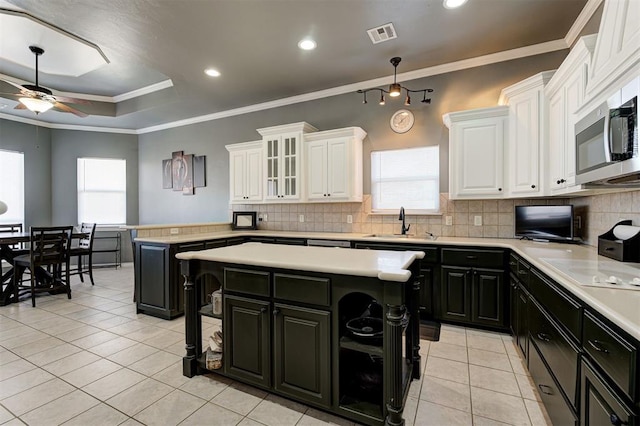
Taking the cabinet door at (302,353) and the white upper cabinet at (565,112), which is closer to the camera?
the cabinet door at (302,353)

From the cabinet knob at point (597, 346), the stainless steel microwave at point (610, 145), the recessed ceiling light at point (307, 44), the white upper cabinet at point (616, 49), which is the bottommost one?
the cabinet knob at point (597, 346)

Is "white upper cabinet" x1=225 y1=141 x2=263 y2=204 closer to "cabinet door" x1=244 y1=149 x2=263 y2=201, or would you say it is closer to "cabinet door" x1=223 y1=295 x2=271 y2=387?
"cabinet door" x1=244 y1=149 x2=263 y2=201

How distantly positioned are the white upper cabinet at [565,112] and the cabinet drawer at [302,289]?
1.97 meters

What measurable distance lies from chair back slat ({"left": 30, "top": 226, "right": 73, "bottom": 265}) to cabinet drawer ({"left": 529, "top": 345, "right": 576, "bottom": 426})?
218 inches

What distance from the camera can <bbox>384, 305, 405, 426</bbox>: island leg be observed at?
59.3 inches

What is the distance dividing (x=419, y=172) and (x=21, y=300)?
19.4 feet

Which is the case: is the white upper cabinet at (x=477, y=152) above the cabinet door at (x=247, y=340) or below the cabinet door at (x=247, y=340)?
above

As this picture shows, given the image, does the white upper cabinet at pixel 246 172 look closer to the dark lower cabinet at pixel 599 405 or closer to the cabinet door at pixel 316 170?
the cabinet door at pixel 316 170

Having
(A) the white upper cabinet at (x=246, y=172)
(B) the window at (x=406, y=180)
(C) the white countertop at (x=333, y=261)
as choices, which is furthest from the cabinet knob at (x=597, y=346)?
(A) the white upper cabinet at (x=246, y=172)

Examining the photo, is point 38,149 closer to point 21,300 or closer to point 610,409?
point 21,300

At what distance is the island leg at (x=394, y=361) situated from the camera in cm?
151

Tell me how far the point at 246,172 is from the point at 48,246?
9.82 feet

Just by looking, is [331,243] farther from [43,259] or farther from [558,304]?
[43,259]

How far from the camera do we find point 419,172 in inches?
153
